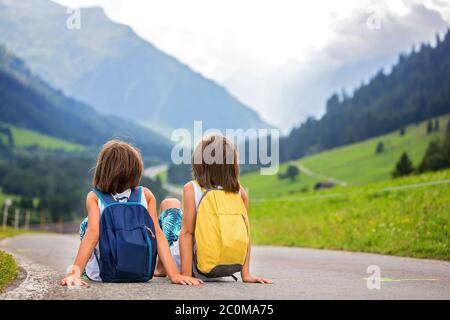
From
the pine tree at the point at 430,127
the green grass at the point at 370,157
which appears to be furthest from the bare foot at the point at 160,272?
the pine tree at the point at 430,127

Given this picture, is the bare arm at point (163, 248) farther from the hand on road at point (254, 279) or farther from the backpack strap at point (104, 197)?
the hand on road at point (254, 279)

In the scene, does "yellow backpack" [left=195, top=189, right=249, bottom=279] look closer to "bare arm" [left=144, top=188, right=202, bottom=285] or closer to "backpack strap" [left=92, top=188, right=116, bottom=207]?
"bare arm" [left=144, top=188, right=202, bottom=285]

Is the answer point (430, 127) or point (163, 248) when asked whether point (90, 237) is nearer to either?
point (163, 248)

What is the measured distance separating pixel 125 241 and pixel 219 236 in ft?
3.02

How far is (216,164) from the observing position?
6203 millimetres

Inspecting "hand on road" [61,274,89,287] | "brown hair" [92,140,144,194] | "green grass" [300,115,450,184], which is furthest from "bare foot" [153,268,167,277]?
"green grass" [300,115,450,184]

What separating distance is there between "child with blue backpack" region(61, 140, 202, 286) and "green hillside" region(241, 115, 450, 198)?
144670mm

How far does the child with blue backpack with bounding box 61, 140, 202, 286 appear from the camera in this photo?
5.88m

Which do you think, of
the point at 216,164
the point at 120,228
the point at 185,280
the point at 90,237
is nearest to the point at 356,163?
the point at 216,164

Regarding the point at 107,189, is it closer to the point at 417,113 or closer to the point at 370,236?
the point at 370,236

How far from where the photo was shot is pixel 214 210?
20.2 feet

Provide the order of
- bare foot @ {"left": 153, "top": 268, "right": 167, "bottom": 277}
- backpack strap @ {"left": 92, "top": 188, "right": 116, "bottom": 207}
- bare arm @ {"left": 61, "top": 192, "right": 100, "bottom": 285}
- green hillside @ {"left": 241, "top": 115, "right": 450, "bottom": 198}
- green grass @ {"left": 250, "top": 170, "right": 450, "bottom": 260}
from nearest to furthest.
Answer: bare arm @ {"left": 61, "top": 192, "right": 100, "bottom": 285}, backpack strap @ {"left": 92, "top": 188, "right": 116, "bottom": 207}, bare foot @ {"left": 153, "top": 268, "right": 167, "bottom": 277}, green grass @ {"left": 250, "top": 170, "right": 450, "bottom": 260}, green hillside @ {"left": 241, "top": 115, "right": 450, "bottom": 198}
